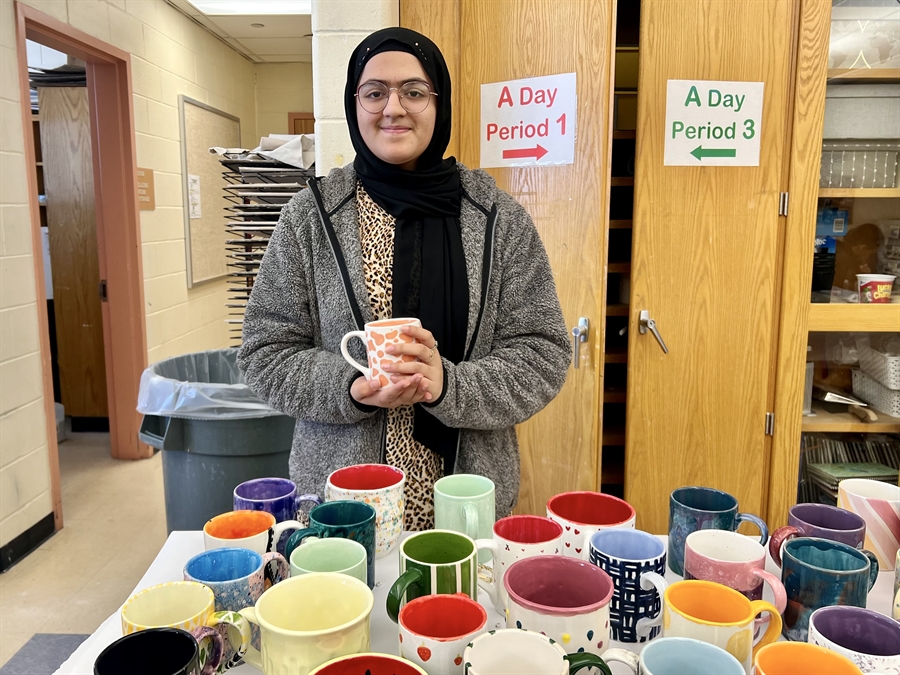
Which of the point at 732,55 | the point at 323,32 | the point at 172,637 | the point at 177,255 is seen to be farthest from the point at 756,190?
the point at 177,255

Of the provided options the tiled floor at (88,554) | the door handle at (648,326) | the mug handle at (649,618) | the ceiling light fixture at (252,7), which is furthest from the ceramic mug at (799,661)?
the ceiling light fixture at (252,7)

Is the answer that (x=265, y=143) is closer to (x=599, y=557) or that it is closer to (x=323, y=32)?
(x=323, y=32)

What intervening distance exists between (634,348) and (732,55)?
105cm

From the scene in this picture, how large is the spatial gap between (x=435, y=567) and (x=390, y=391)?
0.39 metres

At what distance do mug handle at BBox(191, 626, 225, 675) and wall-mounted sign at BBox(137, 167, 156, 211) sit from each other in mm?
3977

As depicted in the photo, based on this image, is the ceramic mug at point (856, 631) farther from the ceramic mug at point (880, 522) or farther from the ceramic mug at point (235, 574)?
the ceramic mug at point (235, 574)

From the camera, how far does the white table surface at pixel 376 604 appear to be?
0.80m

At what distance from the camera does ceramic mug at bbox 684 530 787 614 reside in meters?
0.78

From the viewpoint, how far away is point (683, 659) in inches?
25.3

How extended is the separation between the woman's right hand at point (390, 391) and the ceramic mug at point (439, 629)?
1.40 feet

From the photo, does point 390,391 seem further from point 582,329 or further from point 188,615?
point 582,329

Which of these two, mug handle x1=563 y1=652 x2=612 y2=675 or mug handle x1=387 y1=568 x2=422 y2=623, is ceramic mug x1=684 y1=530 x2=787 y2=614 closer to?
mug handle x1=563 y1=652 x2=612 y2=675

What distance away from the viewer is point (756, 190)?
7.80 feet

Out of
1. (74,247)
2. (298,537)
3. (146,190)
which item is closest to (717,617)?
(298,537)
